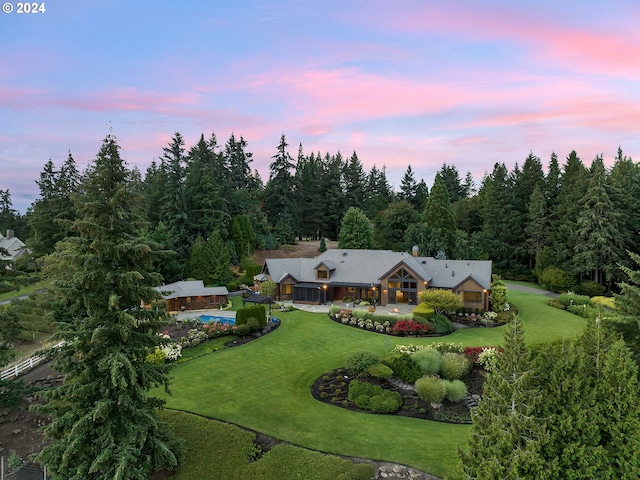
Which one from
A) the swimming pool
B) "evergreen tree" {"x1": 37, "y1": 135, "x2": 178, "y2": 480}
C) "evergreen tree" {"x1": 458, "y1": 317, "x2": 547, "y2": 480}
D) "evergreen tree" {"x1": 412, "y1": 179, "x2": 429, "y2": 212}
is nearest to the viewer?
"evergreen tree" {"x1": 458, "y1": 317, "x2": 547, "y2": 480}

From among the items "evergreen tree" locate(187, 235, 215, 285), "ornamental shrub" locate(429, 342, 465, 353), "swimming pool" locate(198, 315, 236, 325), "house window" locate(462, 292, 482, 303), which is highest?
"evergreen tree" locate(187, 235, 215, 285)

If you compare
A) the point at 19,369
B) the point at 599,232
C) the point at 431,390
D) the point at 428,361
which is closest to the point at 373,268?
the point at 428,361

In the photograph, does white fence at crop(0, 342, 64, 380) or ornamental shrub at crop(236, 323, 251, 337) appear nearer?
white fence at crop(0, 342, 64, 380)

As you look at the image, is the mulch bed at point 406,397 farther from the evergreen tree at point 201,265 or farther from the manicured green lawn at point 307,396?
the evergreen tree at point 201,265

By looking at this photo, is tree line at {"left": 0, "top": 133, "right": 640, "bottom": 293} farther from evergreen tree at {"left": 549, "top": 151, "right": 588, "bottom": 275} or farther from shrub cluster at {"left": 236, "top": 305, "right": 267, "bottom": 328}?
shrub cluster at {"left": 236, "top": 305, "right": 267, "bottom": 328}

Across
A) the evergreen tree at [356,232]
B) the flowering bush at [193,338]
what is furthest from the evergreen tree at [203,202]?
the flowering bush at [193,338]

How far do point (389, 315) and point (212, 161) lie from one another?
1846 inches

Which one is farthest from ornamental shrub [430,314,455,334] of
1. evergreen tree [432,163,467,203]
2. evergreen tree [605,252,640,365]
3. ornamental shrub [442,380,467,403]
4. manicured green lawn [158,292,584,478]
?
evergreen tree [432,163,467,203]

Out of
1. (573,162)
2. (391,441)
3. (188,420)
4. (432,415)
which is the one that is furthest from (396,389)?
(573,162)

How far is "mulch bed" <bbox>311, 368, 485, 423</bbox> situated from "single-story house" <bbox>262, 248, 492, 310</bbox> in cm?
1710

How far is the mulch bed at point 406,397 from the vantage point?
18.4m

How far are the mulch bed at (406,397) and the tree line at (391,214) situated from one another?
87.3 feet

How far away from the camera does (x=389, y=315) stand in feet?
119

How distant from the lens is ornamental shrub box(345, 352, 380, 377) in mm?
22223
